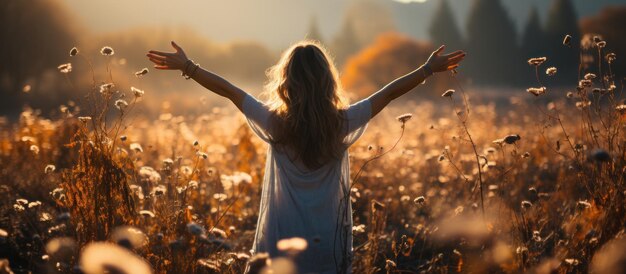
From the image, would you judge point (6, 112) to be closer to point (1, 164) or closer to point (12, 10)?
point (12, 10)

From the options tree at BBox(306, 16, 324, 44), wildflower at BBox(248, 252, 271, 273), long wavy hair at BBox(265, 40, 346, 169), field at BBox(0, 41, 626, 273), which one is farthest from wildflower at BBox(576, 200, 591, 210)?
→ tree at BBox(306, 16, 324, 44)

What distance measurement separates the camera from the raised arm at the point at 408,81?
10.6ft

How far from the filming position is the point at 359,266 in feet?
12.4

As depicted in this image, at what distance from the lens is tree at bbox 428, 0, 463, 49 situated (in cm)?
6062

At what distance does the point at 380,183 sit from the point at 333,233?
3.23 metres

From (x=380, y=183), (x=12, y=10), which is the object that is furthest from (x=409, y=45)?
(x=380, y=183)

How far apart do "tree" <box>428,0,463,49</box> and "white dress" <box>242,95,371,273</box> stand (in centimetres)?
5930

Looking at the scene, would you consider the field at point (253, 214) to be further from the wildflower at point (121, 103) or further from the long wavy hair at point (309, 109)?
the long wavy hair at point (309, 109)

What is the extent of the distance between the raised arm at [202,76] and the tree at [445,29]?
5936 cm

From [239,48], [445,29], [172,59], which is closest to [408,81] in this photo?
[172,59]

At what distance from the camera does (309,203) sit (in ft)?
10.4

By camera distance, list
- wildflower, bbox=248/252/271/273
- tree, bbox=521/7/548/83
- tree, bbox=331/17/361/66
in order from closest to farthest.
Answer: wildflower, bbox=248/252/271/273, tree, bbox=521/7/548/83, tree, bbox=331/17/361/66

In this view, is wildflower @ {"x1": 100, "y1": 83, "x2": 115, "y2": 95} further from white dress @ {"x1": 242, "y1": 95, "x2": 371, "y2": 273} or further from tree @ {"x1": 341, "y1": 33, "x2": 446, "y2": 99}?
tree @ {"x1": 341, "y1": 33, "x2": 446, "y2": 99}

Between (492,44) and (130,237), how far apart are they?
63.1 meters
